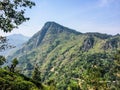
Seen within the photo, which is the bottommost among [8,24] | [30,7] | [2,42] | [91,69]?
[91,69]

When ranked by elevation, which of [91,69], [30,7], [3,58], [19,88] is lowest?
[19,88]

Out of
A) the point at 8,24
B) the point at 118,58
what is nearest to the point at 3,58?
the point at 8,24

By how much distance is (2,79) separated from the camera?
10475cm

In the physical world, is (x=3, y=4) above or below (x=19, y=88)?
above

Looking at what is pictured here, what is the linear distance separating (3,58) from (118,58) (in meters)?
103

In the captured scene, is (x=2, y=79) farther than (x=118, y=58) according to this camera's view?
No

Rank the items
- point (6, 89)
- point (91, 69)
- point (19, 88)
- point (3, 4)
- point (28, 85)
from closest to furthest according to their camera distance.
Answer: point (3, 4) → point (6, 89) → point (19, 88) → point (28, 85) → point (91, 69)

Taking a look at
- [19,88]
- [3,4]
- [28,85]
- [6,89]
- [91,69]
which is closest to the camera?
[3,4]

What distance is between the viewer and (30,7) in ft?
111

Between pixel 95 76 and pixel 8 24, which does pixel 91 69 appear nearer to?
pixel 95 76

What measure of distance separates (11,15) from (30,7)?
110 inches

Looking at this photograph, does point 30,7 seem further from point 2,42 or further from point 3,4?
point 2,42

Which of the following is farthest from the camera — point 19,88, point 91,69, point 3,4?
point 91,69

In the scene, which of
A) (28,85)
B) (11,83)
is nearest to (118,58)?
(28,85)
